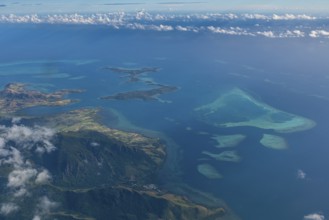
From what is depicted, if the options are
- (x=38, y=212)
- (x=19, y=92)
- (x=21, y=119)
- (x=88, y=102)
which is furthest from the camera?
(x=19, y=92)

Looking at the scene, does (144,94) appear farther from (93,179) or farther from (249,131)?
(93,179)

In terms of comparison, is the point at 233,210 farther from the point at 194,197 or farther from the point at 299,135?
the point at 299,135

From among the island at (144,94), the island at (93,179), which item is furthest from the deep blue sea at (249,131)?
the island at (93,179)

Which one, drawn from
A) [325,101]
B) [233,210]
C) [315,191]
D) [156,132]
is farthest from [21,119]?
[325,101]

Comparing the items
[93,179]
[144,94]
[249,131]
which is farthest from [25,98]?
[249,131]

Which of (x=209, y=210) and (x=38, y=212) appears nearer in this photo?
(x=209, y=210)

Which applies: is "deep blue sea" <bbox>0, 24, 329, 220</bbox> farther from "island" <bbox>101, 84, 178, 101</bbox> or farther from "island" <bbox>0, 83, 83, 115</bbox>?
"island" <bbox>0, 83, 83, 115</bbox>
